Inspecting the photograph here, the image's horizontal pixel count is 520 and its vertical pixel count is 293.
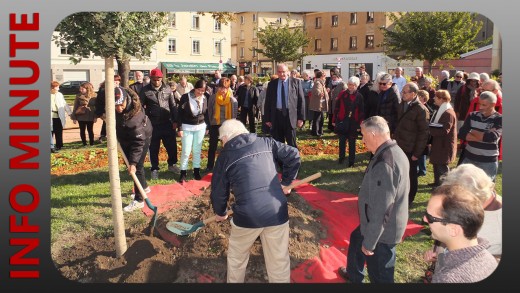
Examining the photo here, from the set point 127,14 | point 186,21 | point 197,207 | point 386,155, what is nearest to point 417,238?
point 386,155

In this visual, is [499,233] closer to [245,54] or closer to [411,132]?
[411,132]

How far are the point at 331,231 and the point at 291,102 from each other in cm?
315

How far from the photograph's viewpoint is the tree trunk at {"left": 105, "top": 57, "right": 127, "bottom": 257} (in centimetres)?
451

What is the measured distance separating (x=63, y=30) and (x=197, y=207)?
3.07 m

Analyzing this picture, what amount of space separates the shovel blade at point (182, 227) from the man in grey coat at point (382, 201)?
7.31ft

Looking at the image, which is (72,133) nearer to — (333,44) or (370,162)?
(370,162)

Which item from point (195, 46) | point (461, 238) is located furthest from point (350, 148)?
point (195, 46)

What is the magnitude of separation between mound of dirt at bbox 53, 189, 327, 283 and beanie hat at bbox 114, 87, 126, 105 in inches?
76.1

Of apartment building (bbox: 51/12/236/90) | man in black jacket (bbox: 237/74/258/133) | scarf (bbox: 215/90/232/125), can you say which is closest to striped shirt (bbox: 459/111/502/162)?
scarf (bbox: 215/90/232/125)

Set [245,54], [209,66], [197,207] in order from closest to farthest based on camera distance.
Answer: [197,207] < [209,66] < [245,54]

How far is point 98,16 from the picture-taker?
421 centimetres

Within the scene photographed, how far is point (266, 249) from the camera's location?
4.24 meters

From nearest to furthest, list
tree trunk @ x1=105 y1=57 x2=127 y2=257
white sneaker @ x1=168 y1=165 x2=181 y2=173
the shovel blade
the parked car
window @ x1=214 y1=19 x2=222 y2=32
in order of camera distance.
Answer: tree trunk @ x1=105 y1=57 x2=127 y2=257, the shovel blade, white sneaker @ x1=168 y1=165 x2=181 y2=173, the parked car, window @ x1=214 y1=19 x2=222 y2=32

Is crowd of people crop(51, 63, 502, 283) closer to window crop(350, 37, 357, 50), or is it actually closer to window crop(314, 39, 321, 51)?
window crop(350, 37, 357, 50)
